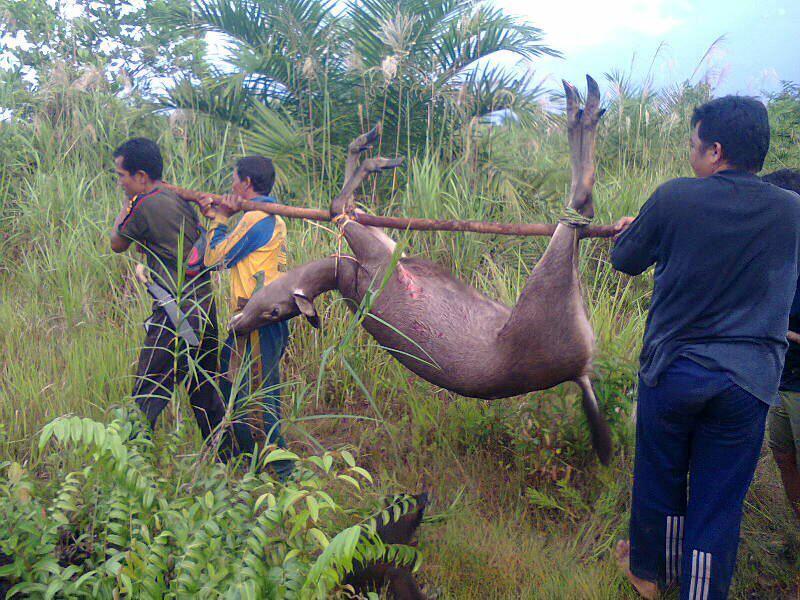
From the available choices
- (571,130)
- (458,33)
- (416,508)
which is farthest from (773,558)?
(458,33)

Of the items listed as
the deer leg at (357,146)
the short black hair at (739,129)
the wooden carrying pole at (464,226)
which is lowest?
the wooden carrying pole at (464,226)

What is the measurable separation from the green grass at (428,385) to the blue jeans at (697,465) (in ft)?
1.30

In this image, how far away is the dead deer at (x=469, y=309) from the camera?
6.93 ft

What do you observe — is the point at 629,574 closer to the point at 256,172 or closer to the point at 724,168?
the point at 724,168

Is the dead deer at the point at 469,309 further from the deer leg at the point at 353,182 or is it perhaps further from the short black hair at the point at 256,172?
the short black hair at the point at 256,172

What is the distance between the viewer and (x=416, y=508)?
262 cm

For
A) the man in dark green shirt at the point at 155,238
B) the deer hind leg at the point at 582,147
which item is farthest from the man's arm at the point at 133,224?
the deer hind leg at the point at 582,147

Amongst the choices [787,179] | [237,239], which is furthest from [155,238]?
[787,179]

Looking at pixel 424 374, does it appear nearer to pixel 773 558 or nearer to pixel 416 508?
pixel 416 508

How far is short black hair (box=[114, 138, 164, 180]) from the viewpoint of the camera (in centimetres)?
344

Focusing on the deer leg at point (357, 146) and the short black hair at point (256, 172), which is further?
the short black hair at point (256, 172)

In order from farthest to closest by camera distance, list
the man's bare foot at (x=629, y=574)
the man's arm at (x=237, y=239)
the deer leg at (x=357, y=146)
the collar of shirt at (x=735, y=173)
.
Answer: the man's arm at (x=237, y=239) < the man's bare foot at (x=629, y=574) < the deer leg at (x=357, y=146) < the collar of shirt at (x=735, y=173)

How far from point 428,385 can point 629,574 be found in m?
1.61

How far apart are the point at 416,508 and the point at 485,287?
220 centimetres
